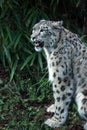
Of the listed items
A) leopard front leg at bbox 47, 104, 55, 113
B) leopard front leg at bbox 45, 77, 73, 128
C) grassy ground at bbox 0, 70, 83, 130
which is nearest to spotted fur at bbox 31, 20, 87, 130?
leopard front leg at bbox 45, 77, 73, 128

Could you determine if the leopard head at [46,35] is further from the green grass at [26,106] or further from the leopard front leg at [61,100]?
the green grass at [26,106]

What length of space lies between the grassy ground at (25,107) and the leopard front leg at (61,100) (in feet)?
0.40

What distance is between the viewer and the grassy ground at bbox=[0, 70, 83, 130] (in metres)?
7.23

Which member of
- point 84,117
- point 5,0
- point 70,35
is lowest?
point 84,117

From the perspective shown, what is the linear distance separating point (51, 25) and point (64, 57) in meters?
0.43

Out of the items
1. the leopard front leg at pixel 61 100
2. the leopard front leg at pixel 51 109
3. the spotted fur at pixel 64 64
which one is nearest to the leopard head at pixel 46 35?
the spotted fur at pixel 64 64

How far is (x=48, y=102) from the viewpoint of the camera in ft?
26.2

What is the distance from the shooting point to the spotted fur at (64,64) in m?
6.85

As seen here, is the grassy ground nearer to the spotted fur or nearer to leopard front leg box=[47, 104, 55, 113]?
leopard front leg box=[47, 104, 55, 113]

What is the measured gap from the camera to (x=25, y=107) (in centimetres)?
788

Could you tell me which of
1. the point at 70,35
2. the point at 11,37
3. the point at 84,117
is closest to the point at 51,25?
the point at 70,35

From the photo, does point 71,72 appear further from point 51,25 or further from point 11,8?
point 11,8

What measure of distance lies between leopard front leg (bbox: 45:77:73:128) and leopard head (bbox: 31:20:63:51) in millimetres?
495

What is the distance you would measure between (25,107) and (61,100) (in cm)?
110
